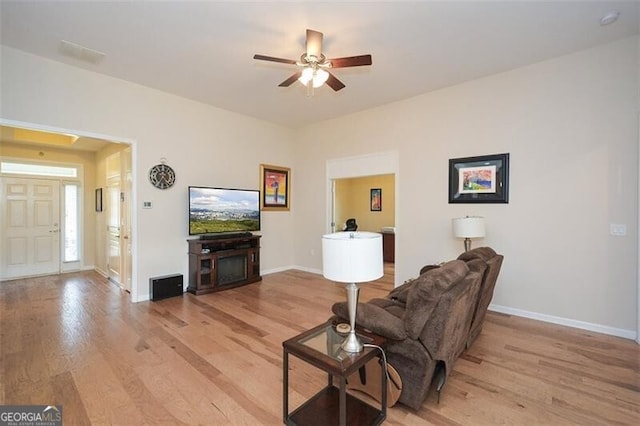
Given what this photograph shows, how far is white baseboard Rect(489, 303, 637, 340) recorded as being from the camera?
3.16m

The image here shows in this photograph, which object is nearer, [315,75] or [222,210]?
[315,75]

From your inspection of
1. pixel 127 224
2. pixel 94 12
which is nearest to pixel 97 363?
pixel 127 224

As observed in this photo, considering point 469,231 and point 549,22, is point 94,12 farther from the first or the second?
point 469,231

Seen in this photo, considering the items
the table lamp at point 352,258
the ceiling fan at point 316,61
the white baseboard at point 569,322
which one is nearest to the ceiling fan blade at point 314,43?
the ceiling fan at point 316,61

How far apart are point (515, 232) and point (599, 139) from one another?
1.37 meters

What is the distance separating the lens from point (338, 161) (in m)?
5.93

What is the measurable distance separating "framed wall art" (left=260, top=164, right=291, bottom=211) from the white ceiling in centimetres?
222

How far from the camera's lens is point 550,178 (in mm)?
3580

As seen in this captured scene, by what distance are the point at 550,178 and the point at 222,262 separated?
16.3 ft

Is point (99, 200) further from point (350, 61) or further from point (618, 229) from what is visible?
point (618, 229)

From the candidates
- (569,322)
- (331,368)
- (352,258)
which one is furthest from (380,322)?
(569,322)

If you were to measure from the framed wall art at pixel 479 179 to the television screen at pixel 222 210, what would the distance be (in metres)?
3.60

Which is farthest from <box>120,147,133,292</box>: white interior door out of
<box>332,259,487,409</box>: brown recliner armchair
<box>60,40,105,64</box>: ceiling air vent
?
<box>332,259,487,409</box>: brown recliner armchair

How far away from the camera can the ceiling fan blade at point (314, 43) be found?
2680 mm
